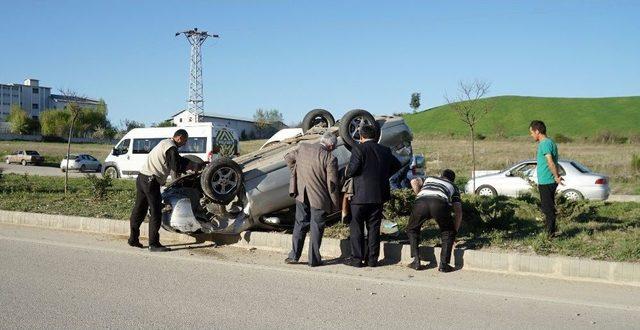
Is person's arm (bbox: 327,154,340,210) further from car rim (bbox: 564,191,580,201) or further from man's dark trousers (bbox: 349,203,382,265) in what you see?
car rim (bbox: 564,191,580,201)

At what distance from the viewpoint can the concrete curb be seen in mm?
6824

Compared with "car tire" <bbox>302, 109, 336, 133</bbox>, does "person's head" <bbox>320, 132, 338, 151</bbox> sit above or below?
below

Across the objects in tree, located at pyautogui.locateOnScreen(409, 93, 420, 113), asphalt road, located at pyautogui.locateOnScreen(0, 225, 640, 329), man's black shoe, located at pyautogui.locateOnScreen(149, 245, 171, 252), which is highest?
tree, located at pyautogui.locateOnScreen(409, 93, 420, 113)

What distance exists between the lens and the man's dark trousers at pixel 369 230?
25.0 ft

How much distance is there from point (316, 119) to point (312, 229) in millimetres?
4179

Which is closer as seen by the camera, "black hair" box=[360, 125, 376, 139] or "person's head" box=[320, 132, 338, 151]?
"black hair" box=[360, 125, 376, 139]

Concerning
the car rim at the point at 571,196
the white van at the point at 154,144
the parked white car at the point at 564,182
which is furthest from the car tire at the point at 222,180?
the white van at the point at 154,144

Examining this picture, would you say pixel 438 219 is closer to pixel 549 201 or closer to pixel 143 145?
pixel 549 201

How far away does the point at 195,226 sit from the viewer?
8.54m

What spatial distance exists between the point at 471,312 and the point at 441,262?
1748 mm

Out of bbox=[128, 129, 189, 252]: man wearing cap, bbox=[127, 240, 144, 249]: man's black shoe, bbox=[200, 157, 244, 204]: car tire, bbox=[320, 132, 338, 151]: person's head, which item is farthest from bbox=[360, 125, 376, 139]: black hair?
bbox=[127, 240, 144, 249]: man's black shoe

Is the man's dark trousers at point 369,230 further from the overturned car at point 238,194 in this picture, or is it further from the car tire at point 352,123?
the car tire at point 352,123

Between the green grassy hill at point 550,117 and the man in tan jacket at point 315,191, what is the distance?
61.8 meters

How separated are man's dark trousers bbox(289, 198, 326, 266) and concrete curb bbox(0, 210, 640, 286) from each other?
2.12 feet
